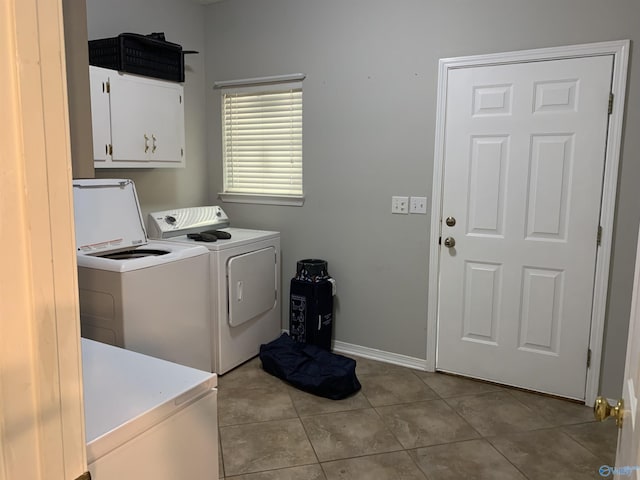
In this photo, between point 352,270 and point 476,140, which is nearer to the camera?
point 476,140

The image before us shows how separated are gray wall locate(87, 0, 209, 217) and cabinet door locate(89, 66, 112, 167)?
348 mm

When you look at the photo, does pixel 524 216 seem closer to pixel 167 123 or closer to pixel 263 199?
pixel 263 199

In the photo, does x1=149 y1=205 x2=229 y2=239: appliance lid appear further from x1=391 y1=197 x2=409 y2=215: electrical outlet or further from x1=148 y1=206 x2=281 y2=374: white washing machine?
x1=391 y1=197 x2=409 y2=215: electrical outlet

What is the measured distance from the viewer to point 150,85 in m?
3.11

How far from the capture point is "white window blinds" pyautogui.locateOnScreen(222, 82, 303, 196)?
3.64m

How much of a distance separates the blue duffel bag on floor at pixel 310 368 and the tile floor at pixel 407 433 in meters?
0.06

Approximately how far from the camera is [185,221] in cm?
350

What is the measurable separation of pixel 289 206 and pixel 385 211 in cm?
78

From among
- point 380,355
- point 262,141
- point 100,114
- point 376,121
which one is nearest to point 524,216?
point 376,121

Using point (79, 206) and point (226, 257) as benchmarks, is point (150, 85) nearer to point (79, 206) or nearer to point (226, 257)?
point (79, 206)

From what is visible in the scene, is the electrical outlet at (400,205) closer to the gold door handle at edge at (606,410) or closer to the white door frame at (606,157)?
the white door frame at (606,157)

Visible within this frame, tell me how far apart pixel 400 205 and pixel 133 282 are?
5.71 ft

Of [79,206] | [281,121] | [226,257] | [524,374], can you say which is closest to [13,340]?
[79,206]

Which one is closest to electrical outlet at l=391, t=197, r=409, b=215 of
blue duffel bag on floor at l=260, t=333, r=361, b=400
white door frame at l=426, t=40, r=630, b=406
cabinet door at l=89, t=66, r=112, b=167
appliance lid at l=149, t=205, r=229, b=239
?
white door frame at l=426, t=40, r=630, b=406
